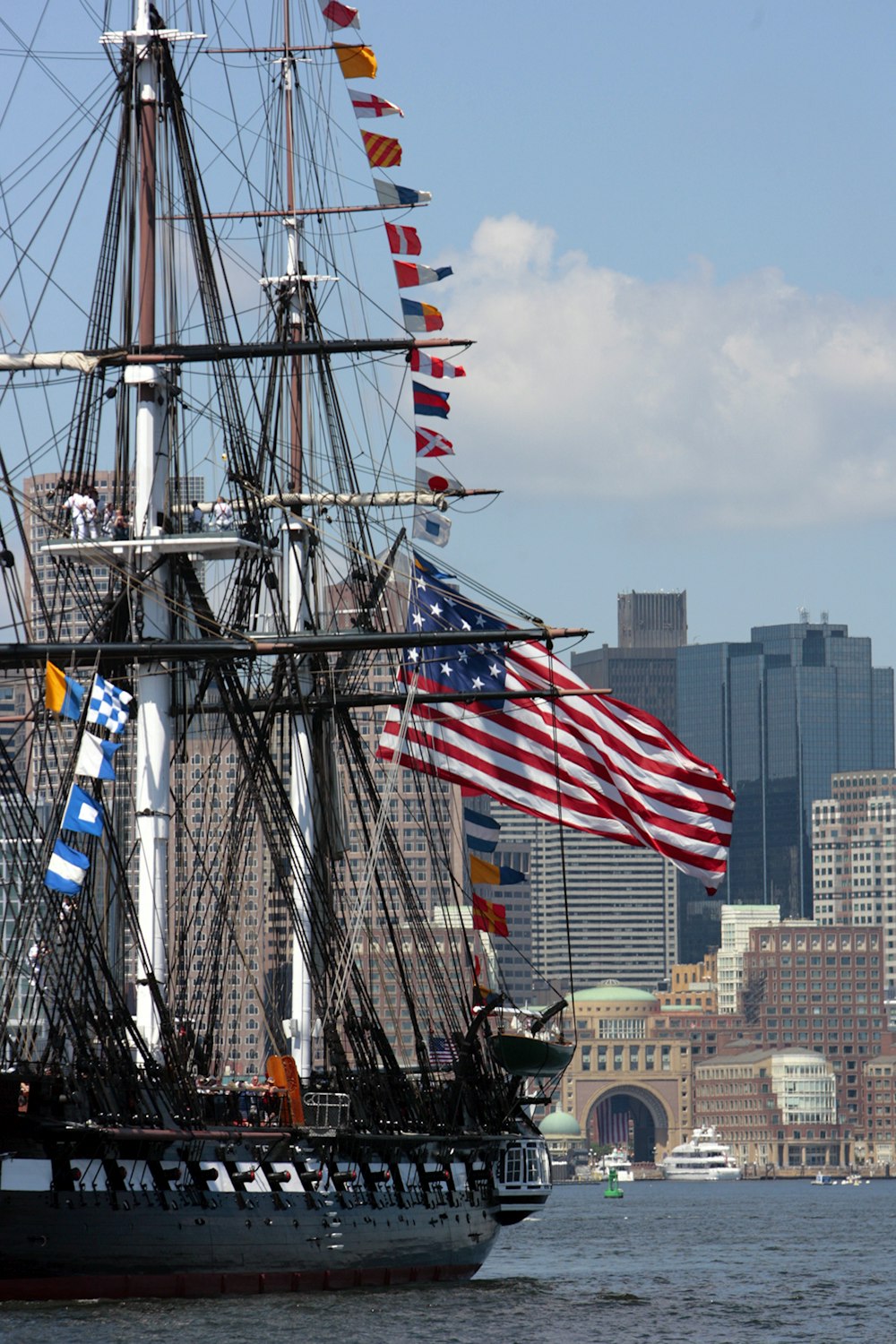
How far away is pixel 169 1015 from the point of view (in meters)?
59.5

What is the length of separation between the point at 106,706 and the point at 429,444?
25.1 meters

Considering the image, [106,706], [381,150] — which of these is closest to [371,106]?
[381,150]

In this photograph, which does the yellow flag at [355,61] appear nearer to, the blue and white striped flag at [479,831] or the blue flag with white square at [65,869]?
the blue and white striped flag at [479,831]

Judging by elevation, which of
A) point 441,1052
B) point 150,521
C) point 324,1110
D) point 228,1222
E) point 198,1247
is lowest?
point 198,1247

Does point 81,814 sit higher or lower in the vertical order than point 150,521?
lower

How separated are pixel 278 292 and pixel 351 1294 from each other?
29.8m

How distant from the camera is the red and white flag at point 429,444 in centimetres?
7850

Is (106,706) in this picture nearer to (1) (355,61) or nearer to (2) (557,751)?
(2) (557,751)

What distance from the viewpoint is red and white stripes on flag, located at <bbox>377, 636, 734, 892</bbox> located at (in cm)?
6938

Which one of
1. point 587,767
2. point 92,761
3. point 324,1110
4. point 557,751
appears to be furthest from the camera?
point 587,767

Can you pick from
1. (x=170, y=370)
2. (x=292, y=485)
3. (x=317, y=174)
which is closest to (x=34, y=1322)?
(x=170, y=370)

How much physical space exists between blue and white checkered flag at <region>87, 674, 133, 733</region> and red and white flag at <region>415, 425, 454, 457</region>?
24.3 m

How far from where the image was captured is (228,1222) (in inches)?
2293

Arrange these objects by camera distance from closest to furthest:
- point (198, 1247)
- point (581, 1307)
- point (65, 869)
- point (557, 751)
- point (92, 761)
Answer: point (65, 869) → point (92, 761) → point (198, 1247) → point (581, 1307) → point (557, 751)
